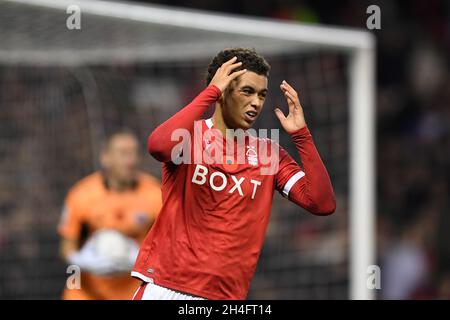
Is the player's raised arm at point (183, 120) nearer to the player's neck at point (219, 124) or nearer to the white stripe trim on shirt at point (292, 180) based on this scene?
the player's neck at point (219, 124)

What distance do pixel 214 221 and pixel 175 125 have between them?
459 mm

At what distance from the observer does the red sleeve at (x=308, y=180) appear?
14.3 feet

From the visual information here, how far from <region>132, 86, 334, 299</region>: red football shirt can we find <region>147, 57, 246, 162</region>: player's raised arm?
0.63ft

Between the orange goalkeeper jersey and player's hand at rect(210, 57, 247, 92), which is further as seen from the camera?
the orange goalkeeper jersey

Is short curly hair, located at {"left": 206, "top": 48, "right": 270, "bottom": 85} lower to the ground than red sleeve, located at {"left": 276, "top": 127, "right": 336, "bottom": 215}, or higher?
higher

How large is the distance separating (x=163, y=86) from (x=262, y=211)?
4.78 m

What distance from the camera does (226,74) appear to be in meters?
4.29

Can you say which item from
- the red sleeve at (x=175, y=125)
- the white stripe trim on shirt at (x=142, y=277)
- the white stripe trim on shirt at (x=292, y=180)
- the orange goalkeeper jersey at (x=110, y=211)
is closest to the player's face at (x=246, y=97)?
the red sleeve at (x=175, y=125)

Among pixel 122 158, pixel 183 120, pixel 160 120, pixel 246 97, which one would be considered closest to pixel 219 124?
pixel 246 97

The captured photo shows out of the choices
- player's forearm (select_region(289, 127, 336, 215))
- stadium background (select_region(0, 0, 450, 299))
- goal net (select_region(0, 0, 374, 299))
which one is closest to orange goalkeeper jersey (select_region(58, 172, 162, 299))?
goal net (select_region(0, 0, 374, 299))

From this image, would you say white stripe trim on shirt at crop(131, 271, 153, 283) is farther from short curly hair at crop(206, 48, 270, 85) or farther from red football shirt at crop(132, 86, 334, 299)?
short curly hair at crop(206, 48, 270, 85)

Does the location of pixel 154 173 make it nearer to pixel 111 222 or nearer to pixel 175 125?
pixel 111 222

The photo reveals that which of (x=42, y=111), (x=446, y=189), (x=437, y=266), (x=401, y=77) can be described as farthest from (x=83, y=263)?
(x=401, y=77)

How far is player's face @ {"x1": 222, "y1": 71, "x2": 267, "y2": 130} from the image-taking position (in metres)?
4.35
